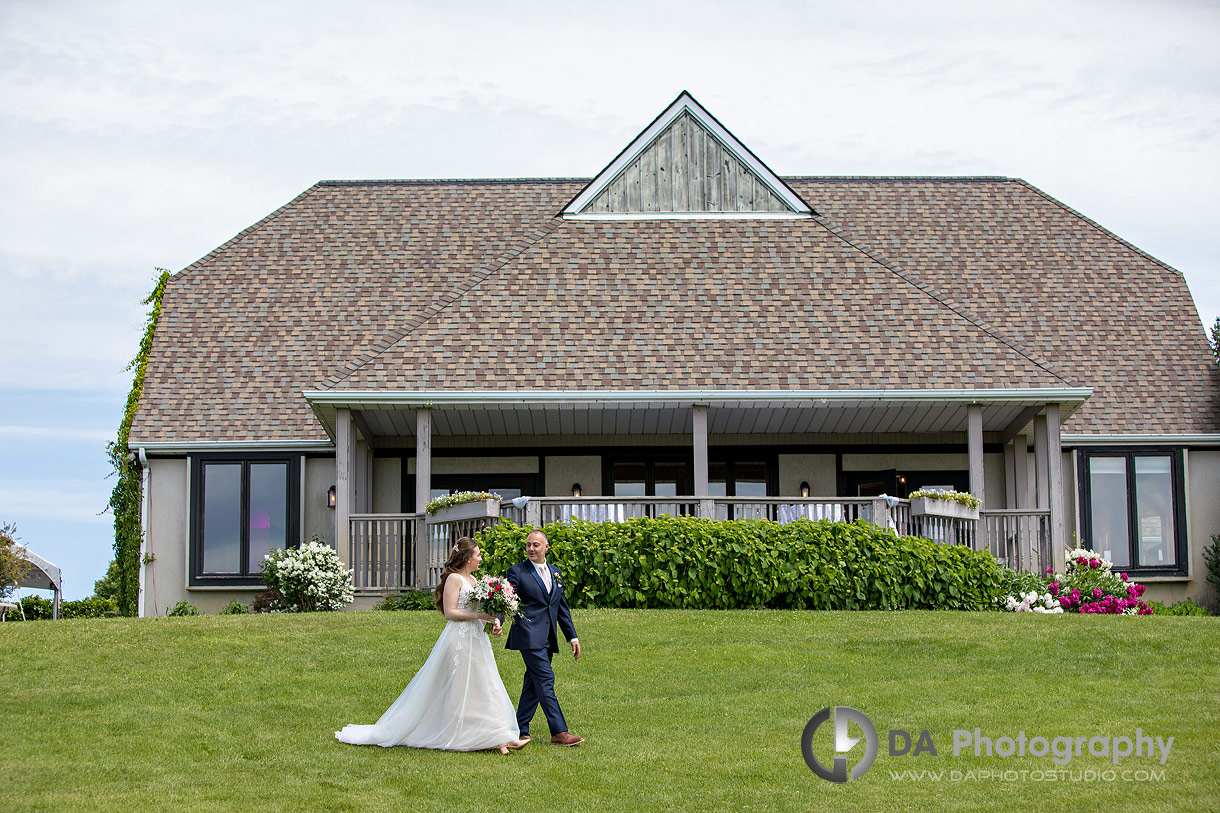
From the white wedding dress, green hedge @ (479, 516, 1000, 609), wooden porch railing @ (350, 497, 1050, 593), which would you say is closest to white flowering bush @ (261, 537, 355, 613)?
wooden porch railing @ (350, 497, 1050, 593)

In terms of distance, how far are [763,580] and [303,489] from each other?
8217 millimetres

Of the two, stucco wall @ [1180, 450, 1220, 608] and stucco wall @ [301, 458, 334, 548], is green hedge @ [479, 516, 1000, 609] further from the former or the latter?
stucco wall @ [1180, 450, 1220, 608]

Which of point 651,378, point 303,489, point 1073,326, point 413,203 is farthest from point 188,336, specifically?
point 1073,326

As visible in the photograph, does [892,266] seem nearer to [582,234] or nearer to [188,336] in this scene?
[582,234]

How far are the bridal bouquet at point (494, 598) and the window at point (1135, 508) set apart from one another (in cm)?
1452

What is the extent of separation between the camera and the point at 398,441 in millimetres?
22453

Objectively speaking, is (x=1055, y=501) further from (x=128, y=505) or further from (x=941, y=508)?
(x=128, y=505)

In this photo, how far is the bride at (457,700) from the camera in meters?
10.5

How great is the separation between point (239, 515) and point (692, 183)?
31.5ft

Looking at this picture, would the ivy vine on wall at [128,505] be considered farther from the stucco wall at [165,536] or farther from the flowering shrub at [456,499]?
the flowering shrub at [456,499]

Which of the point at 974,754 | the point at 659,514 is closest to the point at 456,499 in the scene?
the point at 659,514

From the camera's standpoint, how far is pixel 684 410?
20.7m

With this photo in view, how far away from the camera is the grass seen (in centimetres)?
916

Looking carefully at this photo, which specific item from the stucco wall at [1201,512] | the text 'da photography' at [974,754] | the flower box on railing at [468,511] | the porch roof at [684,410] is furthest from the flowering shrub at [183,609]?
the stucco wall at [1201,512]
